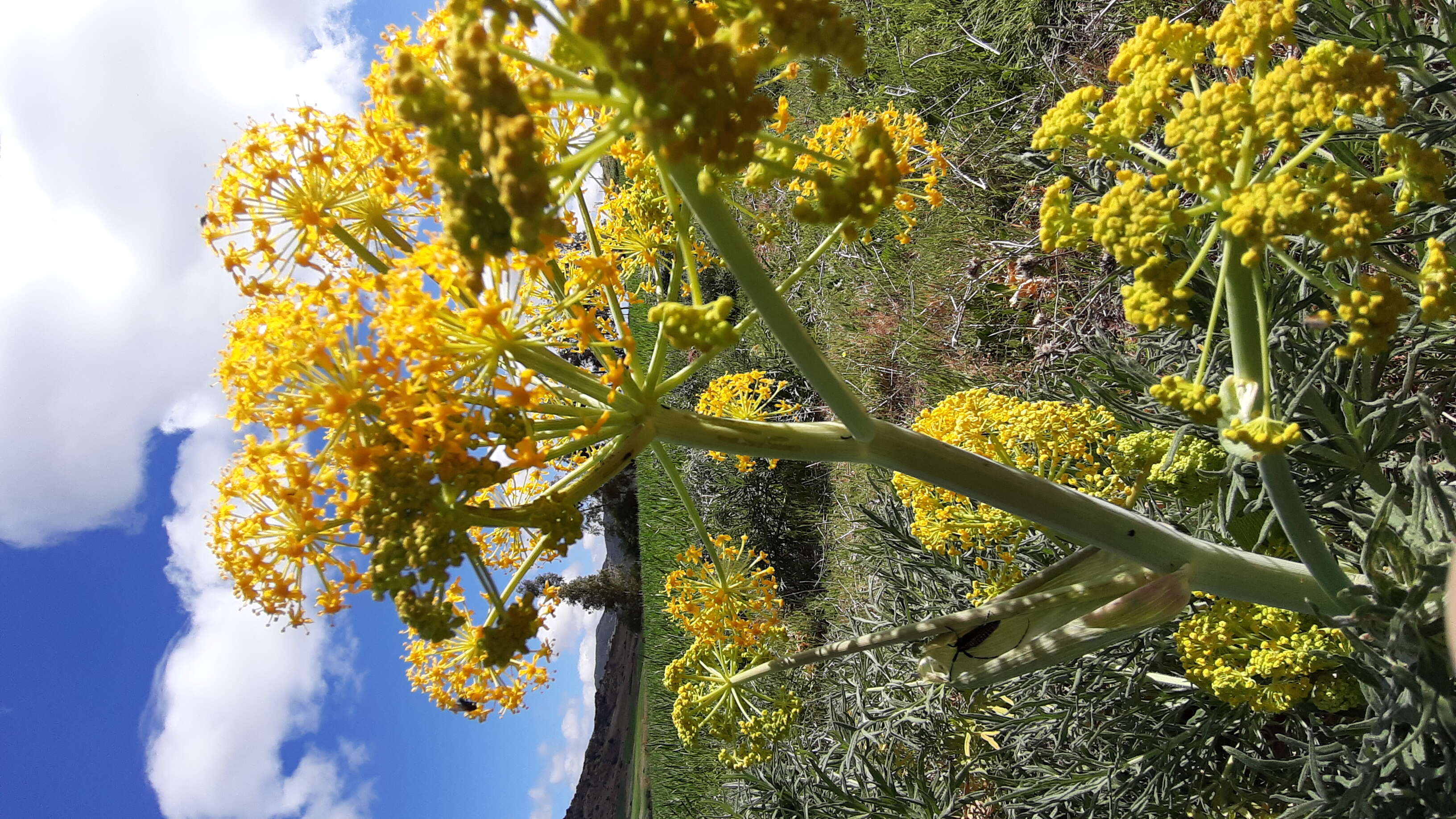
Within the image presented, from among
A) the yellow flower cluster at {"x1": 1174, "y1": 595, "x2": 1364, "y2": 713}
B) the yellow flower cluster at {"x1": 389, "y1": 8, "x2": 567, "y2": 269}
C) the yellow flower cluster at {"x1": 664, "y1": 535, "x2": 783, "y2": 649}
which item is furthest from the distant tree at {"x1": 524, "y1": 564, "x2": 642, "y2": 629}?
the yellow flower cluster at {"x1": 389, "y1": 8, "x2": 567, "y2": 269}

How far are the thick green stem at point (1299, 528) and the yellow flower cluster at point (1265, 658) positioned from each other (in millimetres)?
280

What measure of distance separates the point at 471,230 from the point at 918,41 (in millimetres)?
5995

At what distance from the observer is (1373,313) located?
4.70 feet

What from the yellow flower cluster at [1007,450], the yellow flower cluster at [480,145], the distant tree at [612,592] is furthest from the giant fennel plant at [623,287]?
the distant tree at [612,592]

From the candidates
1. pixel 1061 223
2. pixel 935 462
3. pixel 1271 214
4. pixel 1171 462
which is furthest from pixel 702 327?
pixel 1171 462

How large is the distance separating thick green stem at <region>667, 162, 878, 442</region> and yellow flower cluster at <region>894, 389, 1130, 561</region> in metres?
1.30

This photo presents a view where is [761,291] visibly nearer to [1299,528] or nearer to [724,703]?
[1299,528]

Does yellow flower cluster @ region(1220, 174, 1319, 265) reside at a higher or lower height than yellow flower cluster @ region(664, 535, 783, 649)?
lower

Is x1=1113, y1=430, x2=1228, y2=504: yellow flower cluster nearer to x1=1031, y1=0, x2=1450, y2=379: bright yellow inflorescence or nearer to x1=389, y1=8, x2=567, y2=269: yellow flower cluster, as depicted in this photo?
x1=1031, y1=0, x2=1450, y2=379: bright yellow inflorescence

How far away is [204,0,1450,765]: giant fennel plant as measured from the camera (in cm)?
110

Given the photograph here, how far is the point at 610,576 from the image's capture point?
1495 cm

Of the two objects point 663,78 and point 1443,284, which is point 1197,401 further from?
point 663,78

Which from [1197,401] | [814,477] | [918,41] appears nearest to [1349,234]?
[1197,401]

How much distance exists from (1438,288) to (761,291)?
1.30 metres
